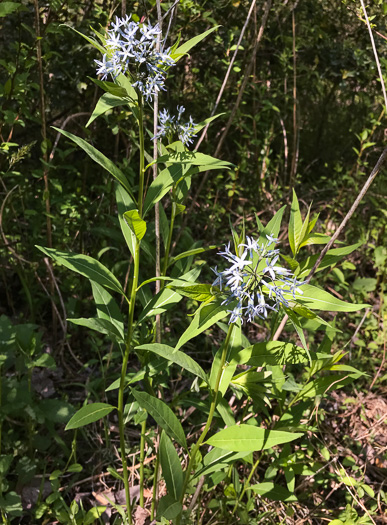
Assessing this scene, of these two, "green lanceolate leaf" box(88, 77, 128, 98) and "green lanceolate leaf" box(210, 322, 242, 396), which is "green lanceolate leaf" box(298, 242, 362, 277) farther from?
"green lanceolate leaf" box(88, 77, 128, 98)

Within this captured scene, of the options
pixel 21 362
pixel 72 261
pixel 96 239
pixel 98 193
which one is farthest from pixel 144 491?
pixel 98 193

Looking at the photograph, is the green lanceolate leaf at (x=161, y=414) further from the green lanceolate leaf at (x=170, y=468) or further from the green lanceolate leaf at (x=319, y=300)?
the green lanceolate leaf at (x=319, y=300)

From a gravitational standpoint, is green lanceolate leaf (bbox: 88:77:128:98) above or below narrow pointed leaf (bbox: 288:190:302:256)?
above

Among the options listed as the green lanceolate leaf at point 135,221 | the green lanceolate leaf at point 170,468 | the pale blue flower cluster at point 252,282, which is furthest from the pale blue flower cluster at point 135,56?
the green lanceolate leaf at point 170,468

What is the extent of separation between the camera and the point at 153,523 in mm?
1896

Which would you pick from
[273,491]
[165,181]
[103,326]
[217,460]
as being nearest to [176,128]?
[165,181]

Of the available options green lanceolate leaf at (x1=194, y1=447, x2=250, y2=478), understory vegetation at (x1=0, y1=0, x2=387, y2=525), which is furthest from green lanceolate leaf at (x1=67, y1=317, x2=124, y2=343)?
green lanceolate leaf at (x1=194, y1=447, x2=250, y2=478)

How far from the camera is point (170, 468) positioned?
1604 millimetres

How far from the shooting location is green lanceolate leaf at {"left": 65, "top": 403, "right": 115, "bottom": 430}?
1483mm

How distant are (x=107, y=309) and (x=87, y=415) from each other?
1.24 ft

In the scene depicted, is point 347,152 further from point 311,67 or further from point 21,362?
point 21,362

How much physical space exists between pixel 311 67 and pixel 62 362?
304 centimetres

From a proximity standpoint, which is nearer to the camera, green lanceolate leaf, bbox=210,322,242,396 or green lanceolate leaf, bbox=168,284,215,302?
green lanceolate leaf, bbox=168,284,215,302

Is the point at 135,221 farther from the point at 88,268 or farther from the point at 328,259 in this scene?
the point at 328,259
